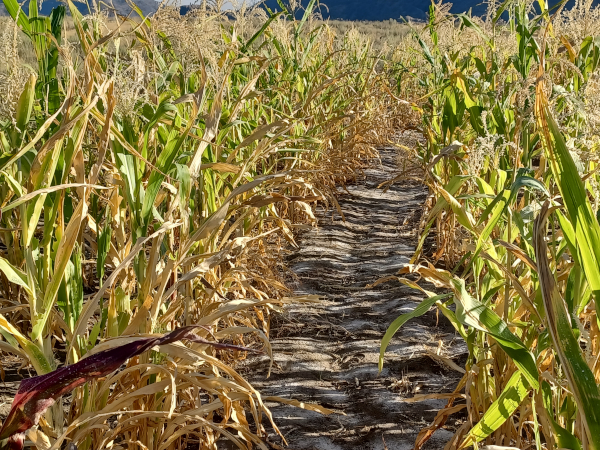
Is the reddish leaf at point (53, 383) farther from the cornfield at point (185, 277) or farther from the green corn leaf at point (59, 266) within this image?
the green corn leaf at point (59, 266)

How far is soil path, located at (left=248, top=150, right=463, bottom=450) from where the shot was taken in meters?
1.77

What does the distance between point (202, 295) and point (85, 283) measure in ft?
3.10

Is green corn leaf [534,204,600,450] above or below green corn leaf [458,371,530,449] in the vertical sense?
above

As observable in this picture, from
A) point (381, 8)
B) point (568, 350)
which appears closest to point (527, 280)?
point (568, 350)

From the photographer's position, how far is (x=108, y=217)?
1.39m

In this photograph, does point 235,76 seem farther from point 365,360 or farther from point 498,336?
point 498,336

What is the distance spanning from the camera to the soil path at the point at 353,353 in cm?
177

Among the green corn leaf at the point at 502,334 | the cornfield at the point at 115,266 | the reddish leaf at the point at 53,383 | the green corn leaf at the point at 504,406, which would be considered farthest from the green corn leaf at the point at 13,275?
the green corn leaf at the point at 504,406

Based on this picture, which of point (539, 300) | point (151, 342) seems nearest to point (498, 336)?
point (539, 300)

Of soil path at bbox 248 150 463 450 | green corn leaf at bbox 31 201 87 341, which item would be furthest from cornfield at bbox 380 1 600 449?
green corn leaf at bbox 31 201 87 341

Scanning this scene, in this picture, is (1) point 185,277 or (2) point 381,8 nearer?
(1) point 185,277

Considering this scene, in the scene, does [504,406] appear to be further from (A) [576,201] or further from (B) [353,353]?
Result: (B) [353,353]

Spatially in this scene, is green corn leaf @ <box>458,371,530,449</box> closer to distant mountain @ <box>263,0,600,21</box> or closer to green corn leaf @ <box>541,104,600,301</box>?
green corn leaf @ <box>541,104,600,301</box>

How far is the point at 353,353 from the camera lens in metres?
2.20
